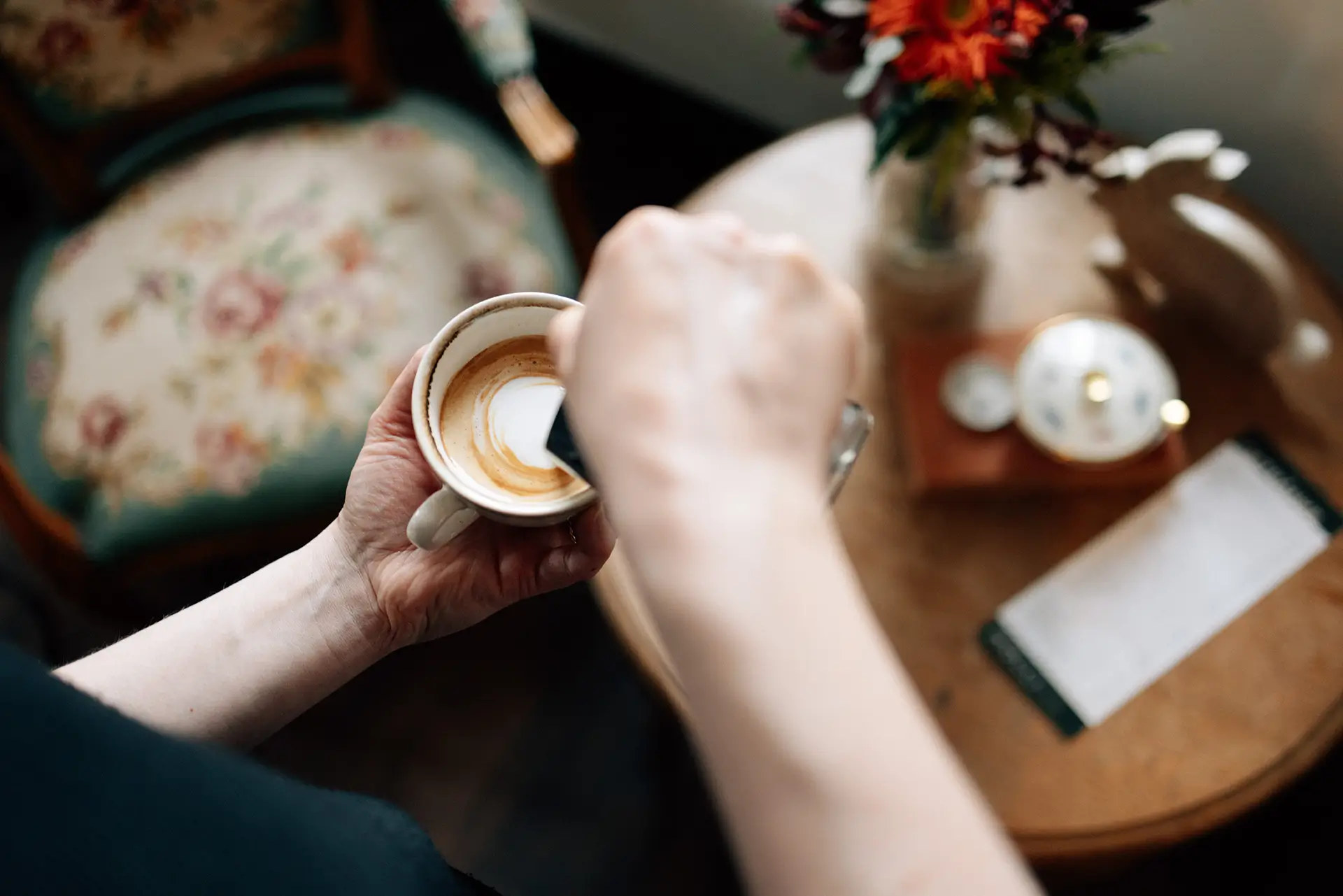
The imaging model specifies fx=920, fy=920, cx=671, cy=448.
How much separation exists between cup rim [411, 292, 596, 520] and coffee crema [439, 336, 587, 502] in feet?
0.06

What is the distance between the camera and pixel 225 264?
114 cm

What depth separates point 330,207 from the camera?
116cm

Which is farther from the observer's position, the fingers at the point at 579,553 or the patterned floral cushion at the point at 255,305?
the patterned floral cushion at the point at 255,305

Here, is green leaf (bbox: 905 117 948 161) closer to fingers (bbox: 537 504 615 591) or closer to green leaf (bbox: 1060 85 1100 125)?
green leaf (bbox: 1060 85 1100 125)

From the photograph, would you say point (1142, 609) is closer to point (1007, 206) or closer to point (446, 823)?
point (1007, 206)

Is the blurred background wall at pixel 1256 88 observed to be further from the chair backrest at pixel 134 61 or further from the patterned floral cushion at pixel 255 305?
the chair backrest at pixel 134 61

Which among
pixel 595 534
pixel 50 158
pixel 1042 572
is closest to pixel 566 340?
pixel 595 534

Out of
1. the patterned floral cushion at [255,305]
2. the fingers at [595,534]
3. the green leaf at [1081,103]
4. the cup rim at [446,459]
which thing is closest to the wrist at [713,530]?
the cup rim at [446,459]

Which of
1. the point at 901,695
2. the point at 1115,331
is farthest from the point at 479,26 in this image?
the point at 901,695

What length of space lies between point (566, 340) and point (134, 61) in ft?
3.48

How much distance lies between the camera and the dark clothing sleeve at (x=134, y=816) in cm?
38

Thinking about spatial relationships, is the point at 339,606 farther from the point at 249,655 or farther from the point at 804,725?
the point at 804,725

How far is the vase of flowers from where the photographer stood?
67 cm

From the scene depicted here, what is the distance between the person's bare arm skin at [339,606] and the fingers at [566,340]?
232 millimetres
